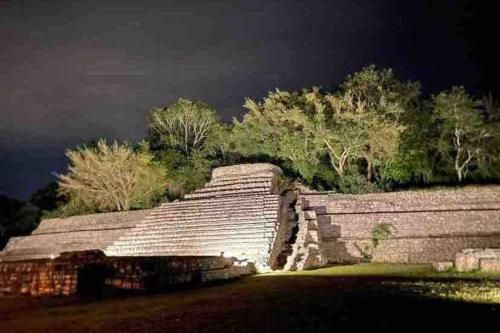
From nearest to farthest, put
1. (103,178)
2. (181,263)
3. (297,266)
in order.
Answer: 1. (181,263)
2. (297,266)
3. (103,178)

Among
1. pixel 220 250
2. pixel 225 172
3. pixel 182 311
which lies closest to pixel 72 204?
pixel 225 172

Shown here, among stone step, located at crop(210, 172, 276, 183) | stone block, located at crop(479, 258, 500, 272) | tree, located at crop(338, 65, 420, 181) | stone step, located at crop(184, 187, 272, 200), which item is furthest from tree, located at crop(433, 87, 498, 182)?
stone block, located at crop(479, 258, 500, 272)

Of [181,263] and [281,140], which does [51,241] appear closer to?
[281,140]

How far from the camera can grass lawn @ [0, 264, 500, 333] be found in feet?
21.3

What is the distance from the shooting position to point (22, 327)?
7.49 meters

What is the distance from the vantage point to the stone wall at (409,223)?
18.5 m

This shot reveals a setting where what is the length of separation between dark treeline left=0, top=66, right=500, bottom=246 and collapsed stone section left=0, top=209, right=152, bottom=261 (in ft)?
8.84

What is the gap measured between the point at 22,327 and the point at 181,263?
5.61 m

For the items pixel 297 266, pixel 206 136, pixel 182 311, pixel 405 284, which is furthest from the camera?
pixel 206 136

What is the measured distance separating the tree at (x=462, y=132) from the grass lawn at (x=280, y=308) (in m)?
14.0

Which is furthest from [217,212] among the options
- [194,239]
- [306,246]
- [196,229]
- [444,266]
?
[444,266]

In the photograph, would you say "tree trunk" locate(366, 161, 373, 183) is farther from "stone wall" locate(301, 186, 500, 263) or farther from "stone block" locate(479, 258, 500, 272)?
"stone block" locate(479, 258, 500, 272)

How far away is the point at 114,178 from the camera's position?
3039 centimetres

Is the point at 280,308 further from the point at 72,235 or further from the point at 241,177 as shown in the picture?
the point at 72,235
